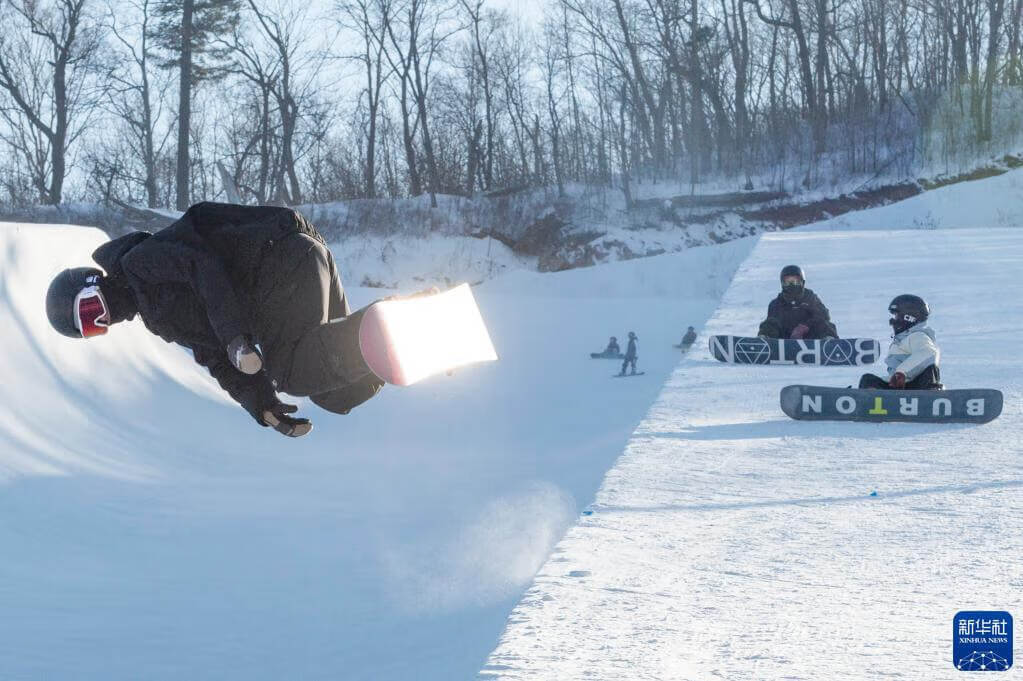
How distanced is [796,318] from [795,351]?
45 centimetres

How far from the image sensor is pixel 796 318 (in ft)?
39.2

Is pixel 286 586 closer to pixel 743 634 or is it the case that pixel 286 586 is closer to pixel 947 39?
pixel 743 634

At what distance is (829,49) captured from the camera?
4088cm

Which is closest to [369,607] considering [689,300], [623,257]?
[689,300]

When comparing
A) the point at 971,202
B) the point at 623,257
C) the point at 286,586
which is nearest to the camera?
the point at 286,586

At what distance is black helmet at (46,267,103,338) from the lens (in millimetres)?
2184

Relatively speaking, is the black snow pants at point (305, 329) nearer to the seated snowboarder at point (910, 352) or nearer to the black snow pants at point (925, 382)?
the seated snowboarder at point (910, 352)

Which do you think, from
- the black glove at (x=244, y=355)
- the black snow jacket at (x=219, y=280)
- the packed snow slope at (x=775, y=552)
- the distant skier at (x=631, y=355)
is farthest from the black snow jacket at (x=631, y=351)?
the black glove at (x=244, y=355)

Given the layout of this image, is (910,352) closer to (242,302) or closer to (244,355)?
(242,302)

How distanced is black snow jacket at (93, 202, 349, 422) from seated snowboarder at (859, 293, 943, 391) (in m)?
6.38

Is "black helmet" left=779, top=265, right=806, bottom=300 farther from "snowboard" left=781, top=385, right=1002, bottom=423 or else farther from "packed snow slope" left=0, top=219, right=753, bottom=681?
"snowboard" left=781, top=385, right=1002, bottom=423

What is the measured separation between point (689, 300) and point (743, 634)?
74.5 feet

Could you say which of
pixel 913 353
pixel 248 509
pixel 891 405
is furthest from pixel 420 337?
pixel 248 509

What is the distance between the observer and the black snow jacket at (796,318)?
11.9m
